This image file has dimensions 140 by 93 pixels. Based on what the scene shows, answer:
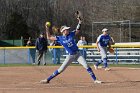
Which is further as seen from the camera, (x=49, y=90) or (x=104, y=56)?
(x=104, y=56)

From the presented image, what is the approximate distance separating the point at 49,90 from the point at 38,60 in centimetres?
1439

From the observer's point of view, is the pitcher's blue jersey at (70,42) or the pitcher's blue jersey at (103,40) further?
the pitcher's blue jersey at (103,40)

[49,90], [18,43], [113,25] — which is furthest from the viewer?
[18,43]

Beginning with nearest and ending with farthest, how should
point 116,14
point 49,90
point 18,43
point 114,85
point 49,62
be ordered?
point 49,90, point 114,85, point 49,62, point 18,43, point 116,14

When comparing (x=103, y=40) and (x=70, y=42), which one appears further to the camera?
(x=103, y=40)

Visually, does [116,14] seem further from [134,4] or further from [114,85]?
[114,85]

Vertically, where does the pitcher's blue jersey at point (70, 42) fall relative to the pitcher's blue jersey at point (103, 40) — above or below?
above

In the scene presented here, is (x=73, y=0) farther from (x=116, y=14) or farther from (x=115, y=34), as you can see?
(x=115, y=34)

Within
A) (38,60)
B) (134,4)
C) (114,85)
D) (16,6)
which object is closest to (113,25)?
(134,4)

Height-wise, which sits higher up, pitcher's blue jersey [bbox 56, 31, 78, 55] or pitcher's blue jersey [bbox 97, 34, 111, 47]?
pitcher's blue jersey [bbox 56, 31, 78, 55]

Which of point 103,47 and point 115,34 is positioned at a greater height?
point 103,47

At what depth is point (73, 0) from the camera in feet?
213

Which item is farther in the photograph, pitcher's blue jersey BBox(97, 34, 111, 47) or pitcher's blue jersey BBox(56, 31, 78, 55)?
pitcher's blue jersey BBox(97, 34, 111, 47)

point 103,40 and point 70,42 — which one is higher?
point 70,42
